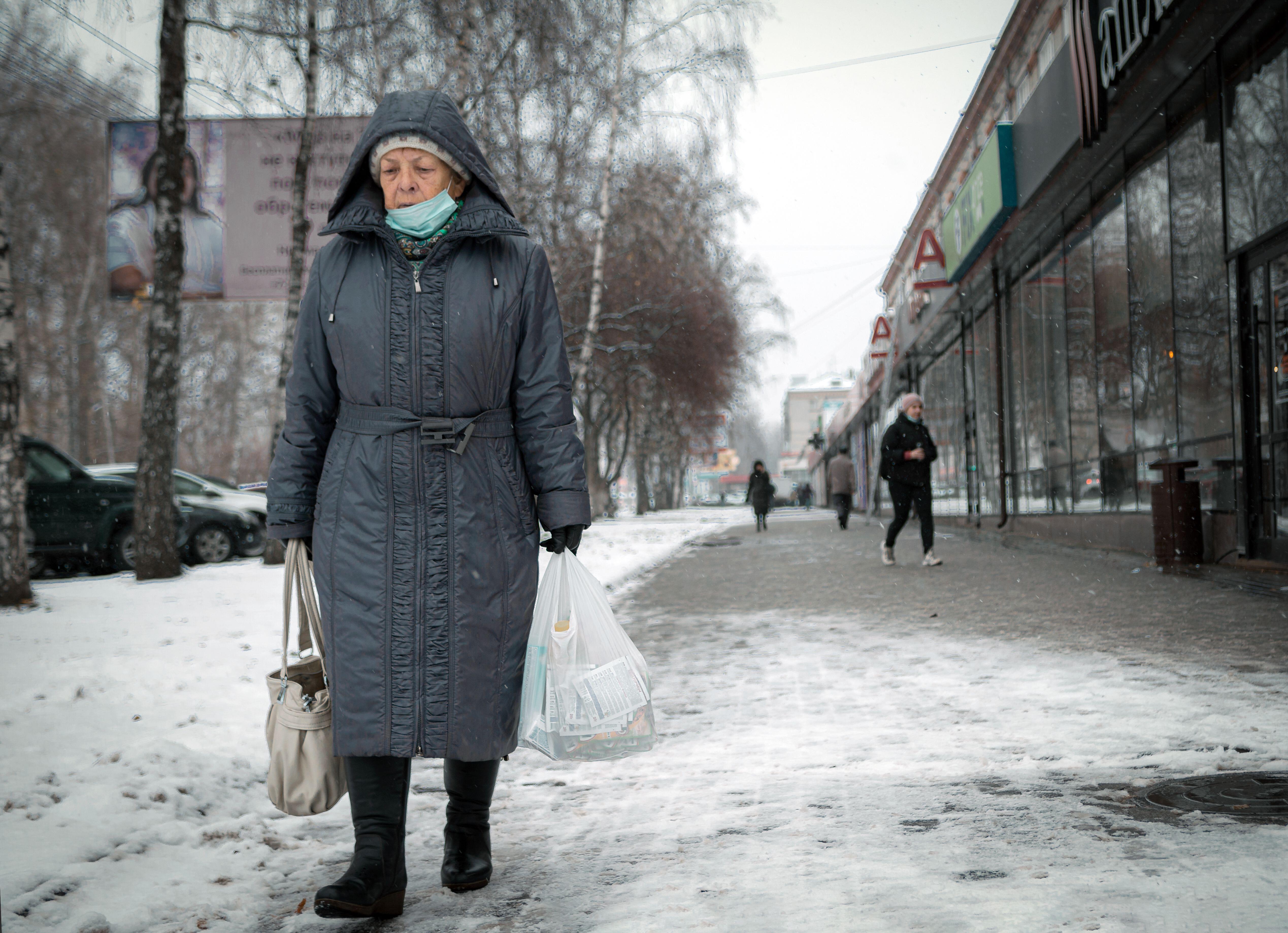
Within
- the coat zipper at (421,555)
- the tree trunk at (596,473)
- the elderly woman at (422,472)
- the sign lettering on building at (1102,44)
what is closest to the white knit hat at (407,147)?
the elderly woman at (422,472)

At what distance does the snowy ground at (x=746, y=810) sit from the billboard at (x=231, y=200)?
741cm

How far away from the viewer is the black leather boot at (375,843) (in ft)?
8.01

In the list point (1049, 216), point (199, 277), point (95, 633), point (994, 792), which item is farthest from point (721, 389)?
point (994, 792)

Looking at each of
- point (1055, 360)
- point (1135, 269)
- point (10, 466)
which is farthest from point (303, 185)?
point (1055, 360)

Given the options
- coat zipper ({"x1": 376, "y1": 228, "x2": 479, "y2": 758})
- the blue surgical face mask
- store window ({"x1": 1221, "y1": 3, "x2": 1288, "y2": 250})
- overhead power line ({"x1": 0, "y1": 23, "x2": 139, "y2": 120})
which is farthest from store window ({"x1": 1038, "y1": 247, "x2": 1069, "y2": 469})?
coat zipper ({"x1": 376, "y1": 228, "x2": 479, "y2": 758})

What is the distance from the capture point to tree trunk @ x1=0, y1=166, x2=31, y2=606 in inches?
312

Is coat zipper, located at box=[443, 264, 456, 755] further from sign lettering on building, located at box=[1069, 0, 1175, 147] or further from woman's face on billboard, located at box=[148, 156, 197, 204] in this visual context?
woman's face on billboard, located at box=[148, 156, 197, 204]

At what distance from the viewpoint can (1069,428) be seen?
44.2ft

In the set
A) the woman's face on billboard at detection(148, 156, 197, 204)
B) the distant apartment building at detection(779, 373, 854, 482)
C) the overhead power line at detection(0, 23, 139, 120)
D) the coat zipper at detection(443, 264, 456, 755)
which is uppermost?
the distant apartment building at detection(779, 373, 854, 482)

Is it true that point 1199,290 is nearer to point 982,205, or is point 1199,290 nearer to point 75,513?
point 982,205

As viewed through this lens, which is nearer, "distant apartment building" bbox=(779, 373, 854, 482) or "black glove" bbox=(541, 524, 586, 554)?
"black glove" bbox=(541, 524, 586, 554)

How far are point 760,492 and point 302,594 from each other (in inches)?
936

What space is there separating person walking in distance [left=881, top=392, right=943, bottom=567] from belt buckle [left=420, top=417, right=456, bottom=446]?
9244 mm

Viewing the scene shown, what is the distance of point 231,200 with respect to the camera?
1280 centimetres
